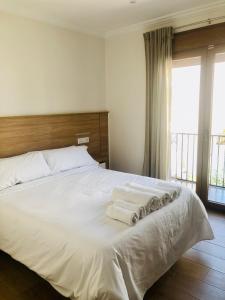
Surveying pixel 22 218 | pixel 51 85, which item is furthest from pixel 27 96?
pixel 22 218

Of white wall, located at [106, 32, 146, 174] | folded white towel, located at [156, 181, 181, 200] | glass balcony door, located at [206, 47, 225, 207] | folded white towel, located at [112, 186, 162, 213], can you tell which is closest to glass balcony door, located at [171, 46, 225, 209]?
glass balcony door, located at [206, 47, 225, 207]

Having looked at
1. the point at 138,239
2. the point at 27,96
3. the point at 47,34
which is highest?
the point at 47,34

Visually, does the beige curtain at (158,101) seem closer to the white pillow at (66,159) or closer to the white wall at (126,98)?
the white wall at (126,98)

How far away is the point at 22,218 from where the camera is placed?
1909 mm

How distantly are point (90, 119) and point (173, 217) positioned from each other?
7.41 ft

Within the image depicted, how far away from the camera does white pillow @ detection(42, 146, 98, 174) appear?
117 inches

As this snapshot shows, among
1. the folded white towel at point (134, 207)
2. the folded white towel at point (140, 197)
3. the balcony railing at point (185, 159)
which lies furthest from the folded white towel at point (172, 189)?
the balcony railing at point (185, 159)

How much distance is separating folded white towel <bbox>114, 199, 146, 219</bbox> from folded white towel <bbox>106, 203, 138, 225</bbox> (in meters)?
0.03

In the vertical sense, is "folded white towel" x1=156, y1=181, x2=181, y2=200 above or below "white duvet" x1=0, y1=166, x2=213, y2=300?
above

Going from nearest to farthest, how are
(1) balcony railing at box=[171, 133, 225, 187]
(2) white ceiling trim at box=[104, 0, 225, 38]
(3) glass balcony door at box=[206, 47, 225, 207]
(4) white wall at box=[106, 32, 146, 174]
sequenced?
1. (2) white ceiling trim at box=[104, 0, 225, 38]
2. (3) glass balcony door at box=[206, 47, 225, 207]
3. (1) balcony railing at box=[171, 133, 225, 187]
4. (4) white wall at box=[106, 32, 146, 174]

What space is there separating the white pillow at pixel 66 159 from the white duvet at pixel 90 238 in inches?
20.3

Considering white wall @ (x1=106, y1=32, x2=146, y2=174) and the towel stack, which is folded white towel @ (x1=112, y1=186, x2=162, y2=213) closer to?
the towel stack

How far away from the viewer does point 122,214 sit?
1.76 metres

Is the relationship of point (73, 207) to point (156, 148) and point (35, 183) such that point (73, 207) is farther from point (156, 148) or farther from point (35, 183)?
point (156, 148)
